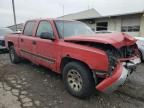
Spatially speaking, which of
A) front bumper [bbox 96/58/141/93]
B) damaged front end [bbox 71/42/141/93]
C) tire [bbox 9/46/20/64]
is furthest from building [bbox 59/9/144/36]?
front bumper [bbox 96/58/141/93]

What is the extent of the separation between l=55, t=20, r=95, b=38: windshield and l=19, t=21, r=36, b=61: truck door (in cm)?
121

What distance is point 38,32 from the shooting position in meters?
5.38

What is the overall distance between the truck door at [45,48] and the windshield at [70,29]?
256mm

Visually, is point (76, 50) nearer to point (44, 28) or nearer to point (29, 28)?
point (44, 28)

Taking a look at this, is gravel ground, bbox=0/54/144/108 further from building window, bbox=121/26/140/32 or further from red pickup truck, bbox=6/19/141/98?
building window, bbox=121/26/140/32

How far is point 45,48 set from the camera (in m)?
4.78

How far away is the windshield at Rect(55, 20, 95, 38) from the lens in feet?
15.3

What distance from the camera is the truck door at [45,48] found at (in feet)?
14.8

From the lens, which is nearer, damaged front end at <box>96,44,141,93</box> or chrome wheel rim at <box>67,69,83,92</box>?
damaged front end at <box>96,44,141,93</box>

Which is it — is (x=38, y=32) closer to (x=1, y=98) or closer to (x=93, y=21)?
(x=1, y=98)

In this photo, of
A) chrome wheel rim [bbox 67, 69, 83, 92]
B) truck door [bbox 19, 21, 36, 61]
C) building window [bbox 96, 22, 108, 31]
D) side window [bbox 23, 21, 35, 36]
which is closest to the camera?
chrome wheel rim [bbox 67, 69, 83, 92]

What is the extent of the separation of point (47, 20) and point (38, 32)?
571mm

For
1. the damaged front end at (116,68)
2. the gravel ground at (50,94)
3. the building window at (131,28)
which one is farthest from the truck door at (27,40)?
the building window at (131,28)

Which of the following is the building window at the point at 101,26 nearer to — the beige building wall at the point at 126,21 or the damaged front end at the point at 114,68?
the beige building wall at the point at 126,21
